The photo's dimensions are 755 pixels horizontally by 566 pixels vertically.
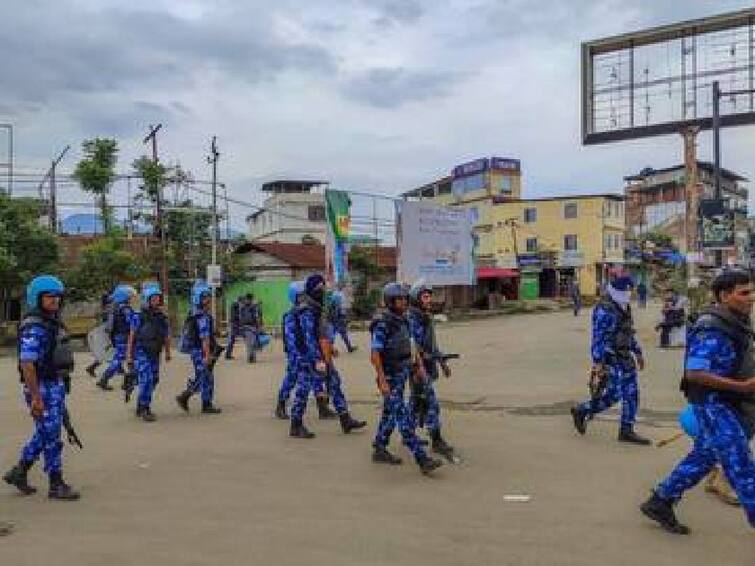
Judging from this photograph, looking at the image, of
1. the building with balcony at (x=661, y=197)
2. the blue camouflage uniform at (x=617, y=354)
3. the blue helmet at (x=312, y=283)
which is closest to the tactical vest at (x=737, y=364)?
the blue camouflage uniform at (x=617, y=354)

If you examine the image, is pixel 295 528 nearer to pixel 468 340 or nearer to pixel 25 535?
pixel 25 535

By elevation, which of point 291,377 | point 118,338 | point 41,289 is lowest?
point 291,377

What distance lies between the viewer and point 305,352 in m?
10.6

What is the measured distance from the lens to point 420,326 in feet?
30.6

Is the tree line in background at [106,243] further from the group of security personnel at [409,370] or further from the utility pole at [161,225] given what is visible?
the group of security personnel at [409,370]

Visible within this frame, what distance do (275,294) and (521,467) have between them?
30.2m

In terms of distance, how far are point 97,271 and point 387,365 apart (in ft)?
83.8

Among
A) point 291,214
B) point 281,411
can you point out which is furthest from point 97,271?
point 291,214

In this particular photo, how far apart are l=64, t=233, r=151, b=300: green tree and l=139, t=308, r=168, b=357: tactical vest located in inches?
811

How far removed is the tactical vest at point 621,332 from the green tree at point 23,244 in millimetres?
23645

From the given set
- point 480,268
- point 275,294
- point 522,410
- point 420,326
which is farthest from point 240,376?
point 480,268

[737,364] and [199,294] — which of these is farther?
[199,294]

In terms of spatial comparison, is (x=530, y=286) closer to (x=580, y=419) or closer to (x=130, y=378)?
(x=130, y=378)

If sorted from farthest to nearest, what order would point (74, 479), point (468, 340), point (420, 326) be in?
point (468, 340) < point (420, 326) < point (74, 479)
